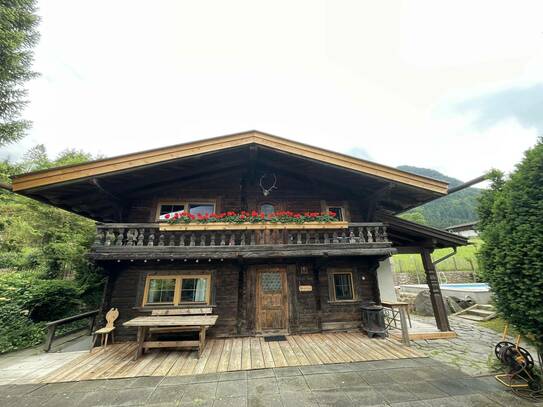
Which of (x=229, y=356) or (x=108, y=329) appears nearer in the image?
(x=229, y=356)

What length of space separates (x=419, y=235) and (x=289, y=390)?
683 cm

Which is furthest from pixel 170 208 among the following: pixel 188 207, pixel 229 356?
pixel 229 356

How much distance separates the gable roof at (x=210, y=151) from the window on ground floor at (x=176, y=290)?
3.66 meters

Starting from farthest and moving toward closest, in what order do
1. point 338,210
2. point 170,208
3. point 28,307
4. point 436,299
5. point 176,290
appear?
point 338,210 → point 170,208 → point 28,307 → point 436,299 → point 176,290

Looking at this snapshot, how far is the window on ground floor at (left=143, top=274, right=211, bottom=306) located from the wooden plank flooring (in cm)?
128

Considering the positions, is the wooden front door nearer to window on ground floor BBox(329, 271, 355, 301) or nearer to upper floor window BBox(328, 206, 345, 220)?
window on ground floor BBox(329, 271, 355, 301)

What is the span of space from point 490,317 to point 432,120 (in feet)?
501

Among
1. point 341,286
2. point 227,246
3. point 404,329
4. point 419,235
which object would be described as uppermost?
point 419,235

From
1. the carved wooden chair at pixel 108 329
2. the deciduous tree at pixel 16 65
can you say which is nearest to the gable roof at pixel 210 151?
the carved wooden chair at pixel 108 329

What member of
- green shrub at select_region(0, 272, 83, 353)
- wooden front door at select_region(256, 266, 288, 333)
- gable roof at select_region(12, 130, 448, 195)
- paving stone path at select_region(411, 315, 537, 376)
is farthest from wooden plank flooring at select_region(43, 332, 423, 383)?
gable roof at select_region(12, 130, 448, 195)

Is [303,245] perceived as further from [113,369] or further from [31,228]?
[31,228]

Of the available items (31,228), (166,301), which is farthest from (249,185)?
(31,228)

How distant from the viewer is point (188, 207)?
791 cm

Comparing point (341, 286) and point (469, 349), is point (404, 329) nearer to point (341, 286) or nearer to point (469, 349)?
point (469, 349)
